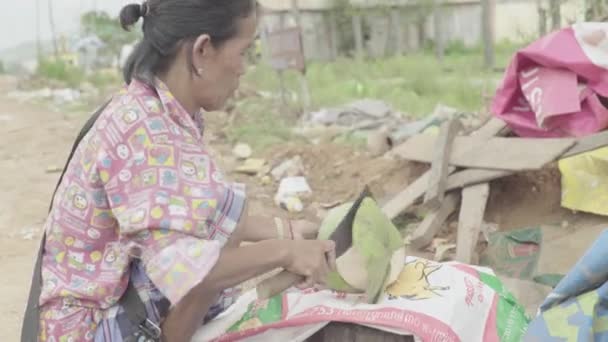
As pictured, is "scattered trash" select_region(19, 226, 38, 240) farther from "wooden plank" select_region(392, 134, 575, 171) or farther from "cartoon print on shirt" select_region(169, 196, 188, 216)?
"cartoon print on shirt" select_region(169, 196, 188, 216)

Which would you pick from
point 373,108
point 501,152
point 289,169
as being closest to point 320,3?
point 373,108

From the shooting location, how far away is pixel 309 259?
6.21ft

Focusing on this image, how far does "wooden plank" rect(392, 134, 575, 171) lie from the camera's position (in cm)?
404

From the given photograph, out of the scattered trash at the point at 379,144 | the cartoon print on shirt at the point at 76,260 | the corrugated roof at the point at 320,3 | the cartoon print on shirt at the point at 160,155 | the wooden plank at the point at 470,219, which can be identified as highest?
the cartoon print on shirt at the point at 160,155

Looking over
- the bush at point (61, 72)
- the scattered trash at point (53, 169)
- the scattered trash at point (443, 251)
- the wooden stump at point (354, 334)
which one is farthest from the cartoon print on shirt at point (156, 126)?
the bush at point (61, 72)

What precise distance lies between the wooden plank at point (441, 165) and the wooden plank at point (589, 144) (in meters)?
0.73

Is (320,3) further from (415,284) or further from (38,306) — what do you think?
(38,306)

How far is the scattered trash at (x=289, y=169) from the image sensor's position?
6095mm

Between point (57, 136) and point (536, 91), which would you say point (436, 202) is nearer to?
point (536, 91)

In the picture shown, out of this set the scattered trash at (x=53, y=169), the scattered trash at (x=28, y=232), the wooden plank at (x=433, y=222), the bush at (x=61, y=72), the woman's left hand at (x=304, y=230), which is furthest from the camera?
the bush at (x=61, y=72)

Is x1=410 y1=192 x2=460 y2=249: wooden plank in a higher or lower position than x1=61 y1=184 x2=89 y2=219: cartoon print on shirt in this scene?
lower

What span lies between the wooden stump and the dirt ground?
1938 millimetres

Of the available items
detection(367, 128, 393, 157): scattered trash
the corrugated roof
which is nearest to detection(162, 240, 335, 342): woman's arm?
detection(367, 128, 393, 157): scattered trash

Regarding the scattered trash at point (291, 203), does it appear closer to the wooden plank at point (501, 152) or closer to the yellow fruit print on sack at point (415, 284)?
the wooden plank at point (501, 152)
